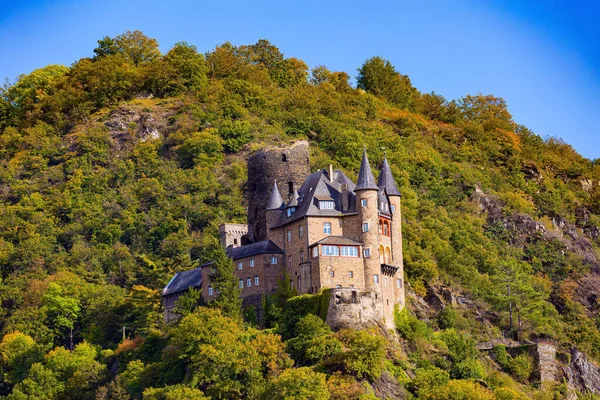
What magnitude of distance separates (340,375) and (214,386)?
7433 mm

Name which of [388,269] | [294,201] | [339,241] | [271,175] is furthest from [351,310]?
[271,175]

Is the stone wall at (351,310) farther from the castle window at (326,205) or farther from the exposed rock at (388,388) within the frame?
the castle window at (326,205)

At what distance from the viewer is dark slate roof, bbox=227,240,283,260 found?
79500mm

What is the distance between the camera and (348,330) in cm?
7231

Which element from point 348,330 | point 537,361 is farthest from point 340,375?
point 537,361

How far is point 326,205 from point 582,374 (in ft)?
73.9

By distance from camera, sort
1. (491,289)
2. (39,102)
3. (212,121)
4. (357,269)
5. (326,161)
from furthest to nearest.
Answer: (39,102)
(212,121)
(326,161)
(491,289)
(357,269)

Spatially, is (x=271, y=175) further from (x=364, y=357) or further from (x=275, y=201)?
(x=364, y=357)

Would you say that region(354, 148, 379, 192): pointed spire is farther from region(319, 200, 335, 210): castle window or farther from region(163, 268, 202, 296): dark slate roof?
region(163, 268, 202, 296): dark slate roof

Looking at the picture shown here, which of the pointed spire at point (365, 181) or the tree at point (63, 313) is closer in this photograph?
the pointed spire at point (365, 181)

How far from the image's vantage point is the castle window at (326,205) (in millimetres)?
77875

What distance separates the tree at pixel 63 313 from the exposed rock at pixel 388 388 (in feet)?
97.4

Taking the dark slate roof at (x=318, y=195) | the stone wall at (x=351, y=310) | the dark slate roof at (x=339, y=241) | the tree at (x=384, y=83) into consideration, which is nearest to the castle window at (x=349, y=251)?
the dark slate roof at (x=339, y=241)

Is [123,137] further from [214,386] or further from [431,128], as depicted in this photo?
[214,386]
